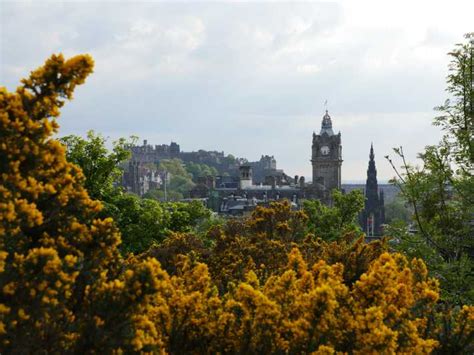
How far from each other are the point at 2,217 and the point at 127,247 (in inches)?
904

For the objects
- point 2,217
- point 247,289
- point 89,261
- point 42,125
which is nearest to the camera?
point 2,217

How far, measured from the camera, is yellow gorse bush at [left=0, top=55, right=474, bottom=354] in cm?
746

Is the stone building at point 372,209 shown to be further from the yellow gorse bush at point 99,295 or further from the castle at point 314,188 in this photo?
the yellow gorse bush at point 99,295

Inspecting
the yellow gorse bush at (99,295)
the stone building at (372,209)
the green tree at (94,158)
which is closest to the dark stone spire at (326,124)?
the stone building at (372,209)

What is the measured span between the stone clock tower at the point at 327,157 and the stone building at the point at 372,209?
6408mm

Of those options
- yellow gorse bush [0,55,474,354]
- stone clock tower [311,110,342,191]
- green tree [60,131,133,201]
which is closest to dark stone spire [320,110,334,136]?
stone clock tower [311,110,342,191]

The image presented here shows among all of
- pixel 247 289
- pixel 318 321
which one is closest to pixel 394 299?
pixel 318 321

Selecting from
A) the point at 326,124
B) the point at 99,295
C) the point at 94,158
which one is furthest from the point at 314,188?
the point at 99,295

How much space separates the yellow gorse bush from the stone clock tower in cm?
11098

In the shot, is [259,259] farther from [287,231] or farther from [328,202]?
[328,202]

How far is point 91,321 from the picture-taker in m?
7.77

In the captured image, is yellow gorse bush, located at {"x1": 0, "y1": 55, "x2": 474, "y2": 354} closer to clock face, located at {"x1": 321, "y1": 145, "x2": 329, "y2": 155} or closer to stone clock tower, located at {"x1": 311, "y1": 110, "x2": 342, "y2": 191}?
stone clock tower, located at {"x1": 311, "y1": 110, "x2": 342, "y2": 191}

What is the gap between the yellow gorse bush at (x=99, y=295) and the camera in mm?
7457

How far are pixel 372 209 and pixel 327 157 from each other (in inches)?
548
